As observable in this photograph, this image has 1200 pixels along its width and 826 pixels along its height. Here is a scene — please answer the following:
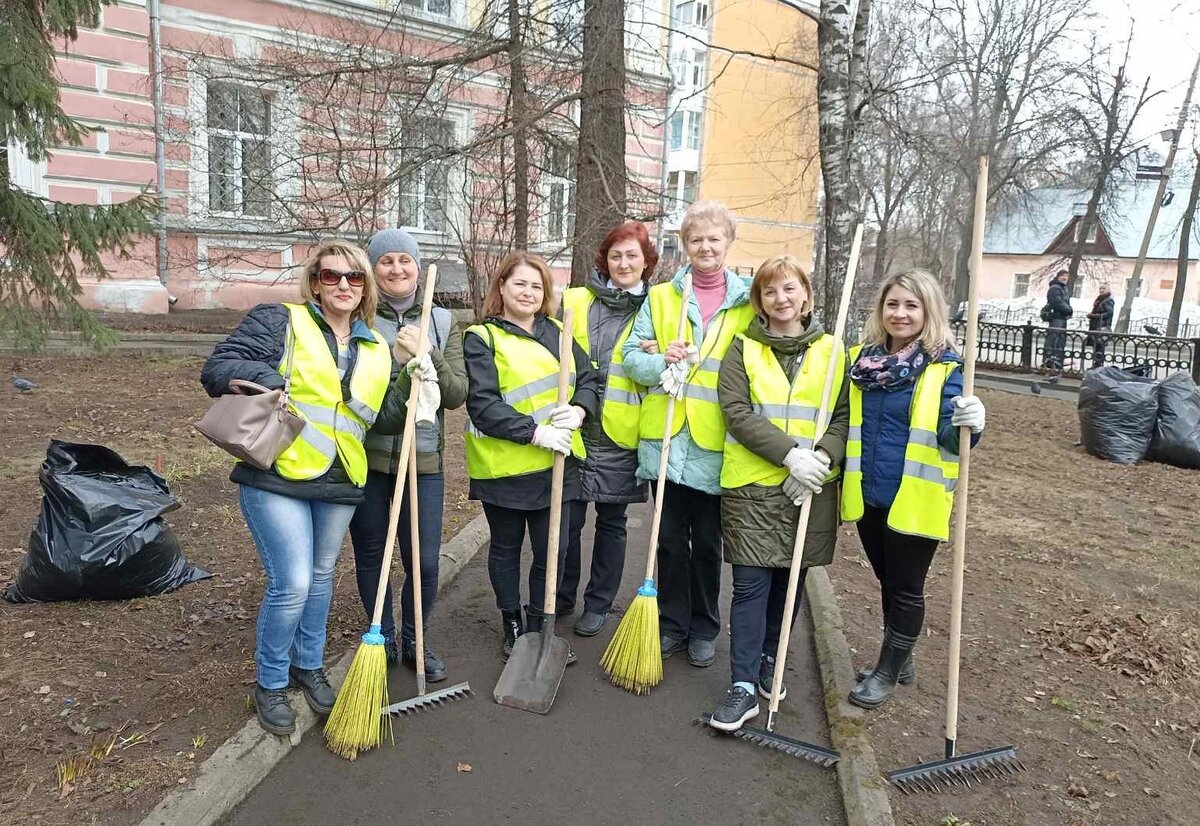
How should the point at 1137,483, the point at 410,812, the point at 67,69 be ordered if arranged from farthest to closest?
the point at 67,69 < the point at 1137,483 < the point at 410,812

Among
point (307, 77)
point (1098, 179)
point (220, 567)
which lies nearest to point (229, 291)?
point (307, 77)

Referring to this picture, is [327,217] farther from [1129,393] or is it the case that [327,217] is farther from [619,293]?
[1129,393]

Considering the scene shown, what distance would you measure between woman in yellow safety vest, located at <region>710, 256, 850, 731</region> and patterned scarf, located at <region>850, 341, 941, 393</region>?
0.10 m

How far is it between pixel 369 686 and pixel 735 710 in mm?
1393

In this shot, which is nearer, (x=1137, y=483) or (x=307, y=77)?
(x=1137, y=483)

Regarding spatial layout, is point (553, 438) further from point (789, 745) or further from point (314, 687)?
point (789, 745)

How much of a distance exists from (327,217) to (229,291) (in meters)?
4.53

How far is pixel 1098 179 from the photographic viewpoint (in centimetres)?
1939

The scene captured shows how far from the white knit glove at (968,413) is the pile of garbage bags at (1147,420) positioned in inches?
251

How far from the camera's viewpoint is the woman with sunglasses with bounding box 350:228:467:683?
330 cm

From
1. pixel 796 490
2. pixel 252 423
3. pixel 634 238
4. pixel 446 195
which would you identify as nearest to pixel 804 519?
pixel 796 490

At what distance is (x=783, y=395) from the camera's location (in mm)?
3373

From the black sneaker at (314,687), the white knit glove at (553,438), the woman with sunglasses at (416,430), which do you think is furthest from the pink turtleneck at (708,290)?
the black sneaker at (314,687)

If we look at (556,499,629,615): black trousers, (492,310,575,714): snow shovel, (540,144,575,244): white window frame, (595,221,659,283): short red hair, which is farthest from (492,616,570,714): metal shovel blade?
(540,144,575,244): white window frame
